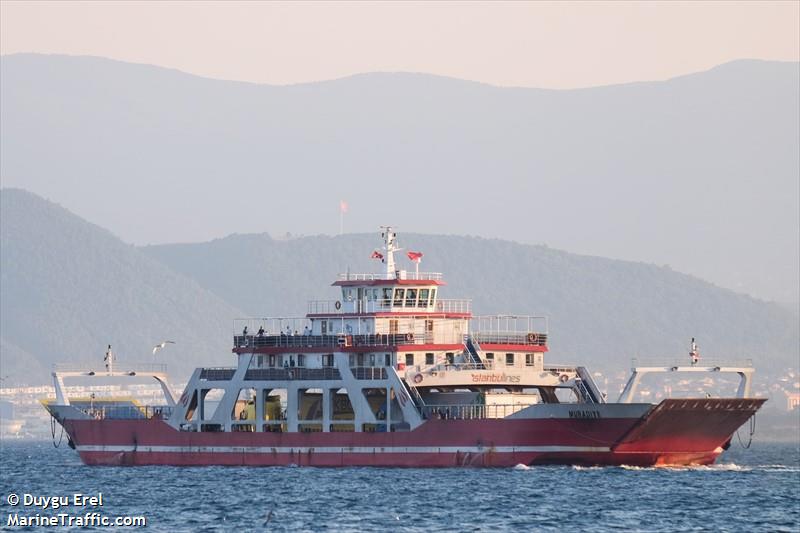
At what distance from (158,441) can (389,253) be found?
14916 mm

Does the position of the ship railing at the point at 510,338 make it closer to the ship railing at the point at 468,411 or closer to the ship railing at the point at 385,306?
the ship railing at the point at 385,306

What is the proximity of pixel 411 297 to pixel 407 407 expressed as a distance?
7031mm

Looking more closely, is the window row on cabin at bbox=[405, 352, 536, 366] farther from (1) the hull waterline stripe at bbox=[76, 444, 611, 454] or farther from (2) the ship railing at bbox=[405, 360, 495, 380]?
(1) the hull waterline stripe at bbox=[76, 444, 611, 454]

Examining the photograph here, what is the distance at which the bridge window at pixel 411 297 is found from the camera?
95875mm

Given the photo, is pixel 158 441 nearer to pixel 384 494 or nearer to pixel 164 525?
pixel 384 494

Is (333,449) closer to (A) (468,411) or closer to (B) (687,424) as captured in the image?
(A) (468,411)

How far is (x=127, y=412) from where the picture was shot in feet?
338

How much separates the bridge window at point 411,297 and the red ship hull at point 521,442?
7.73 metres

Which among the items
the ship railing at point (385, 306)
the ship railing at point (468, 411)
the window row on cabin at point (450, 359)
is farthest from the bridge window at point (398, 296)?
the ship railing at point (468, 411)

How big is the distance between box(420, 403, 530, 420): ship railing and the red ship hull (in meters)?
1.67

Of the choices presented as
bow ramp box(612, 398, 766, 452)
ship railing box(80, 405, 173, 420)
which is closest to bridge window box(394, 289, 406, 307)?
bow ramp box(612, 398, 766, 452)

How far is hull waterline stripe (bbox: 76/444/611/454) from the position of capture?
288ft

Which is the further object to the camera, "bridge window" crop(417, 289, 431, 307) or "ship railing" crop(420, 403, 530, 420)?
"bridge window" crop(417, 289, 431, 307)

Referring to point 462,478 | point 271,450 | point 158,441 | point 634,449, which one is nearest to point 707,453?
point 634,449
